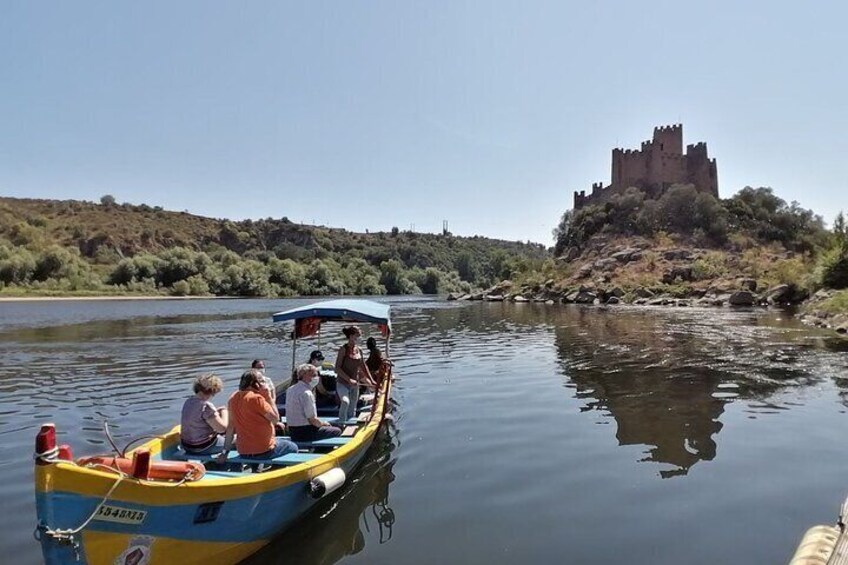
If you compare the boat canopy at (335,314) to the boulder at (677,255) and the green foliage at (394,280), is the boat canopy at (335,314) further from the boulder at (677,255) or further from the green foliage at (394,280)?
the green foliage at (394,280)

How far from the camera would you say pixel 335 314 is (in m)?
13.7

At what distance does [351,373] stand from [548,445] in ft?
14.3

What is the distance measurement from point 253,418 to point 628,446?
24.4 feet

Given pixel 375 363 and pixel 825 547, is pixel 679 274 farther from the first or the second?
pixel 825 547

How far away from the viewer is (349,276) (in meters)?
132

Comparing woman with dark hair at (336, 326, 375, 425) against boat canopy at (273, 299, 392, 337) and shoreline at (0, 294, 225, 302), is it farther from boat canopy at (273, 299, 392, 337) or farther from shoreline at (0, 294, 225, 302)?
shoreline at (0, 294, 225, 302)

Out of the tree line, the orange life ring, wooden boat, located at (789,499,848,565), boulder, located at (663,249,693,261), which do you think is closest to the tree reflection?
wooden boat, located at (789,499,848,565)

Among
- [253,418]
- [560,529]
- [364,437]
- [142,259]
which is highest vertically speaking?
[142,259]

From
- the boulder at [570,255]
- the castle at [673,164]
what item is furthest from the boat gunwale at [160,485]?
the castle at [673,164]

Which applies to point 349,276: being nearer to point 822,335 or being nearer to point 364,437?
point 822,335

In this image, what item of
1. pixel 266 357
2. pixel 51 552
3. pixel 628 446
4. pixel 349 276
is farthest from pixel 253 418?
pixel 349 276

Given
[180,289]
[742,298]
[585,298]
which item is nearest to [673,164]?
[585,298]

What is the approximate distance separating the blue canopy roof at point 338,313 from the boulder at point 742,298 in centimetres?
5403

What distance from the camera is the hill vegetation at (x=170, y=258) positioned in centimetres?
8838
